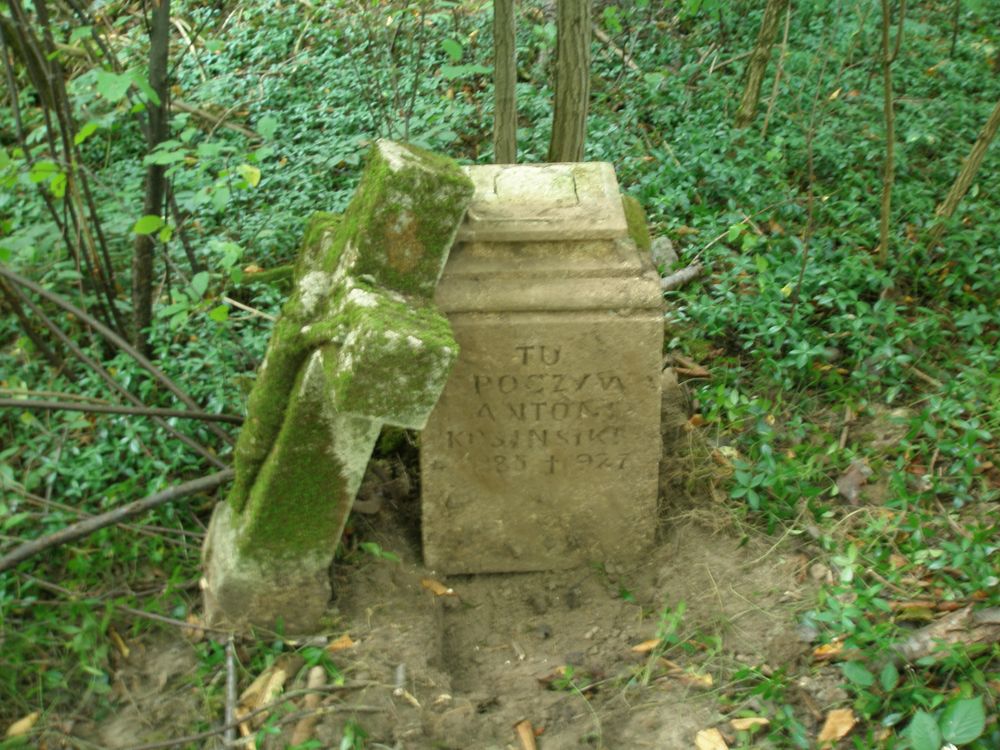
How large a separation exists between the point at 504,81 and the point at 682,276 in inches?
43.0

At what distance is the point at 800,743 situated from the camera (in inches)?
92.6

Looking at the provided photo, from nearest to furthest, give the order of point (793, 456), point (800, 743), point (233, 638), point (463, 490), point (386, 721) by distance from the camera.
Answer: point (800, 743)
point (386, 721)
point (233, 638)
point (463, 490)
point (793, 456)

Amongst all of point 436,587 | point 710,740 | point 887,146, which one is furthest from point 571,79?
point 710,740

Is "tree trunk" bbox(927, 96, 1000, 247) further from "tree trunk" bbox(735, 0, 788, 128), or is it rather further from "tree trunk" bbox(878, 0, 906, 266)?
"tree trunk" bbox(735, 0, 788, 128)

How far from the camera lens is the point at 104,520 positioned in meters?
2.84

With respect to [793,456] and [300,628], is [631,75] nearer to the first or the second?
[793,456]

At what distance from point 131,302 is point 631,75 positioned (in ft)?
10.4

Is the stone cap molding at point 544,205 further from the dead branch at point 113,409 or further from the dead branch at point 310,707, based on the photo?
the dead branch at point 310,707

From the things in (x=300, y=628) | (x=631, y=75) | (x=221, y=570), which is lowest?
(x=300, y=628)

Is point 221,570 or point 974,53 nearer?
point 221,570

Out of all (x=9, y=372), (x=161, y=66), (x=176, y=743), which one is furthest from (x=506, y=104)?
(x=176, y=743)

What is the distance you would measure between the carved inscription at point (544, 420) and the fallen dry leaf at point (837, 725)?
0.93m

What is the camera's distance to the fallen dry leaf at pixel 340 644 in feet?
9.28

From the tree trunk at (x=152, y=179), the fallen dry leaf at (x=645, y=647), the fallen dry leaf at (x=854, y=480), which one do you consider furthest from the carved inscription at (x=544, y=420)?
the tree trunk at (x=152, y=179)
